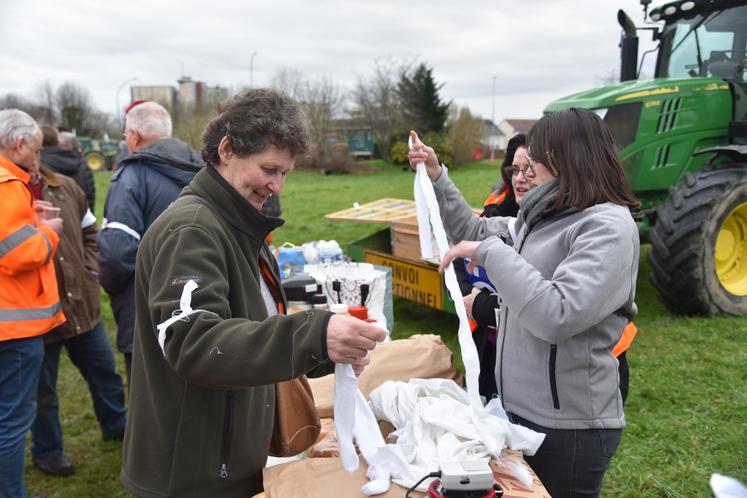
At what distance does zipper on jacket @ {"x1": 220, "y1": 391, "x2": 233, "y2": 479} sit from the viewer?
1.54 m

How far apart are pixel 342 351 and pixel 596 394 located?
3.25 ft

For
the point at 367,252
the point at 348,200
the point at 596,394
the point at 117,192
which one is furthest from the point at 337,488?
the point at 348,200

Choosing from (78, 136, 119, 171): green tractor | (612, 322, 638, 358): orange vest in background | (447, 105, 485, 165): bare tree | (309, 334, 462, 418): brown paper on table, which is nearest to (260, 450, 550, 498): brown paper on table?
(612, 322, 638, 358): orange vest in background

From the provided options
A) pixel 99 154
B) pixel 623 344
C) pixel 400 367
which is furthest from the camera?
pixel 99 154

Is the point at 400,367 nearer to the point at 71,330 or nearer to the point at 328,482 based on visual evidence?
the point at 328,482

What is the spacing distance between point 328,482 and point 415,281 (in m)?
3.56

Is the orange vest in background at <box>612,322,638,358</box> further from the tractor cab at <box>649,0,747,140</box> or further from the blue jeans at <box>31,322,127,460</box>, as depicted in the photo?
the tractor cab at <box>649,0,747,140</box>

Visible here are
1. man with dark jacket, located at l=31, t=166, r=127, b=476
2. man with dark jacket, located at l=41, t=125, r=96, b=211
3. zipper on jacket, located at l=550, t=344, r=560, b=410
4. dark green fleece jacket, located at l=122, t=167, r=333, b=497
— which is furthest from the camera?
man with dark jacket, located at l=41, t=125, r=96, b=211

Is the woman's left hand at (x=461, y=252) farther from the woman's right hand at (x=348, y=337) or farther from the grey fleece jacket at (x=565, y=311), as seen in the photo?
the woman's right hand at (x=348, y=337)

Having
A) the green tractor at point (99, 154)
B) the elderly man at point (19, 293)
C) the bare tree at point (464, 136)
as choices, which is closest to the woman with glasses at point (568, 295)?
the elderly man at point (19, 293)

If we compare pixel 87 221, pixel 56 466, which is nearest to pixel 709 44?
pixel 87 221

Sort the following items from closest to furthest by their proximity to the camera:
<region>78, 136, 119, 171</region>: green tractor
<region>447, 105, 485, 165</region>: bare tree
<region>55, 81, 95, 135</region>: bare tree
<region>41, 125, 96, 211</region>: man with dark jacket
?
<region>41, 125, 96, 211</region>: man with dark jacket → <region>78, 136, 119, 171</region>: green tractor → <region>447, 105, 485, 165</region>: bare tree → <region>55, 81, 95, 135</region>: bare tree

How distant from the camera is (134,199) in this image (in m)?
3.27

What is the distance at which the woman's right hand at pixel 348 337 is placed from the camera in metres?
1.30
